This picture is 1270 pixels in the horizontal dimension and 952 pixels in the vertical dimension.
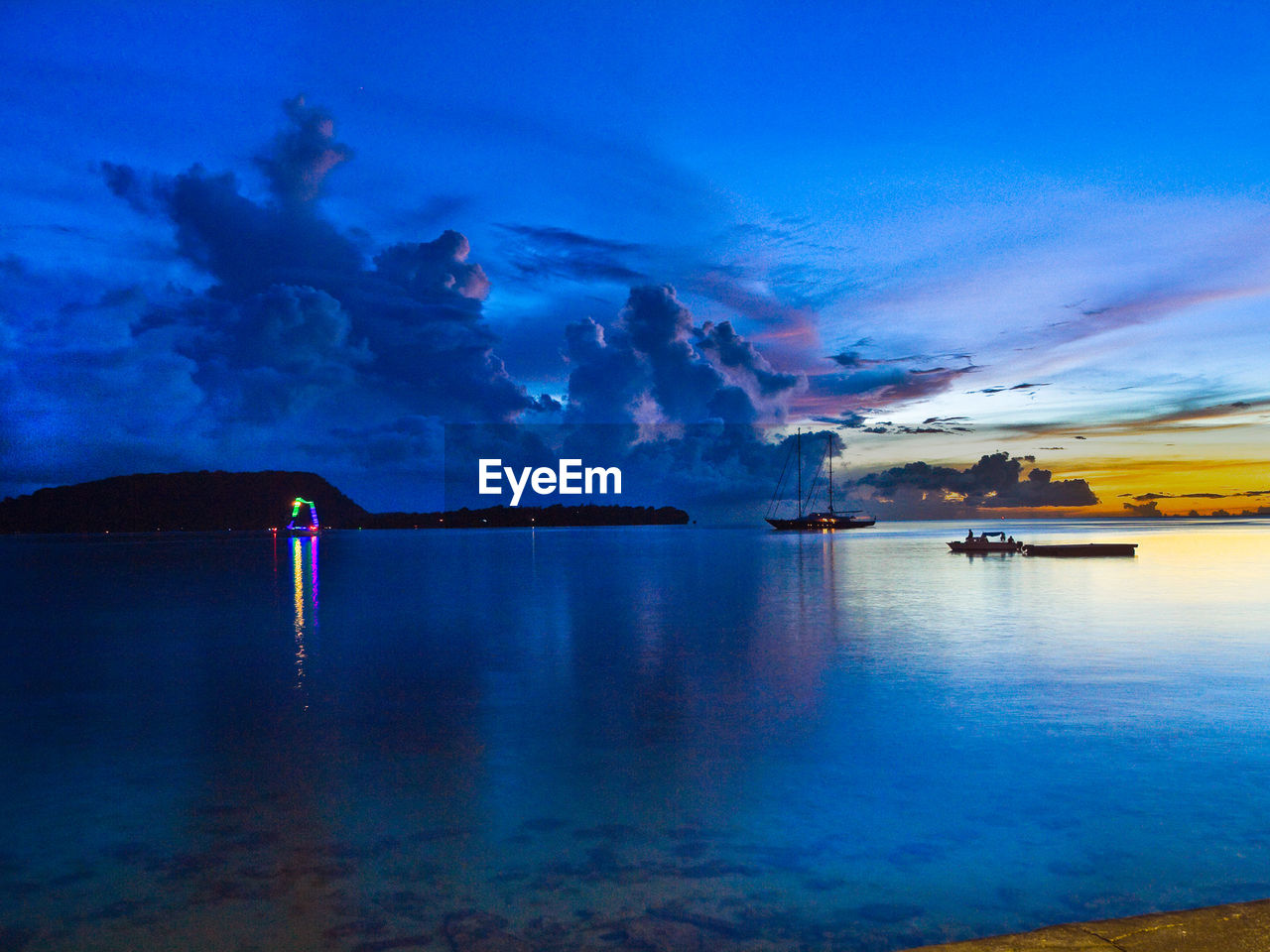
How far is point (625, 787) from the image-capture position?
10.6 m

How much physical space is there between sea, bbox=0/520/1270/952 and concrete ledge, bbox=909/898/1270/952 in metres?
2.28

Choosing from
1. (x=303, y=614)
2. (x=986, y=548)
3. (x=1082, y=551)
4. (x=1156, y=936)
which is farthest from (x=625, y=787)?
(x=986, y=548)

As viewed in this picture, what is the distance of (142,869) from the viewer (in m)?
8.12

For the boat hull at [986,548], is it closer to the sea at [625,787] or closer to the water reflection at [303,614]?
the sea at [625,787]

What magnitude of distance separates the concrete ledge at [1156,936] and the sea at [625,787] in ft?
7.48

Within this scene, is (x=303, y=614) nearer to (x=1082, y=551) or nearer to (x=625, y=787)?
(x=625, y=787)

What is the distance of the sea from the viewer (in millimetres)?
7234

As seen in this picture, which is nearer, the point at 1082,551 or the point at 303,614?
the point at 303,614

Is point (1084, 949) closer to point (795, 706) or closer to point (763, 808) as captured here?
point (763, 808)

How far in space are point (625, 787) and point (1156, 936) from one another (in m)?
6.88

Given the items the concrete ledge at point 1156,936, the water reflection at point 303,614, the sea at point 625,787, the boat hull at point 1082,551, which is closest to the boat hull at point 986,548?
the boat hull at point 1082,551

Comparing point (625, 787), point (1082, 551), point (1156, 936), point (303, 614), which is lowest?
point (1082, 551)

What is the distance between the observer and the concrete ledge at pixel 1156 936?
14.7 feet

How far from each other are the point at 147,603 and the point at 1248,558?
3081 inches
